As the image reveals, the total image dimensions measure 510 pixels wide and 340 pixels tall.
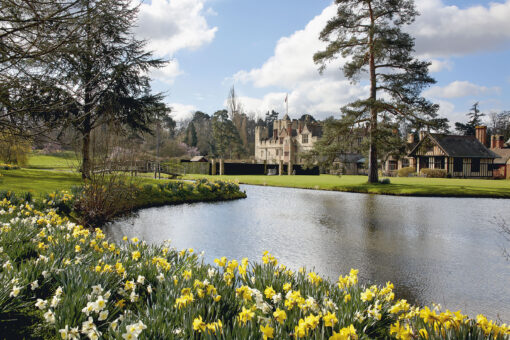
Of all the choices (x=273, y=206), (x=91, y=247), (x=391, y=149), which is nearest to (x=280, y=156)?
(x=391, y=149)

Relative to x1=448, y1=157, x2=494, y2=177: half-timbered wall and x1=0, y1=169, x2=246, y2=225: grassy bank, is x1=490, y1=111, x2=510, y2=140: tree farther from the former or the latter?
x1=0, y1=169, x2=246, y2=225: grassy bank

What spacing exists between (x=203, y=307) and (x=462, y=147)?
47868 mm

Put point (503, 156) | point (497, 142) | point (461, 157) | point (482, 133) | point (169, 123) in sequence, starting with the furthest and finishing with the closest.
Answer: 1. point (169, 123)
2. point (497, 142)
3. point (503, 156)
4. point (482, 133)
5. point (461, 157)

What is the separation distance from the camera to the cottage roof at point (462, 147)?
42.2 meters

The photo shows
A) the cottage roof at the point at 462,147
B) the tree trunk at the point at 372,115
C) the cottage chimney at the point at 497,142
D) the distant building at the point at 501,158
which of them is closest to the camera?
the tree trunk at the point at 372,115

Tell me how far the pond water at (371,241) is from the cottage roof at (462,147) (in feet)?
102

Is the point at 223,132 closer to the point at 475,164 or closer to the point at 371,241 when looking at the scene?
the point at 475,164

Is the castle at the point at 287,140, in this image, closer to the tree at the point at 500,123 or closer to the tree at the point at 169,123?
the tree at the point at 169,123

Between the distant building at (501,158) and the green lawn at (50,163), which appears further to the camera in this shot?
the distant building at (501,158)

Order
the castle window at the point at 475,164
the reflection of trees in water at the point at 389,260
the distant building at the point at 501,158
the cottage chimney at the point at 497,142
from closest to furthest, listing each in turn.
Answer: the reflection of trees in water at the point at 389,260
the castle window at the point at 475,164
the distant building at the point at 501,158
the cottage chimney at the point at 497,142

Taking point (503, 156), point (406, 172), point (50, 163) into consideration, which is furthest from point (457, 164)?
point (50, 163)

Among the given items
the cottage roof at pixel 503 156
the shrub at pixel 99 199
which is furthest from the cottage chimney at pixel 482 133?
the shrub at pixel 99 199

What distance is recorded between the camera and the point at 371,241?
27.4 feet

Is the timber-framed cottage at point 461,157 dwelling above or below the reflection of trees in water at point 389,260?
above
